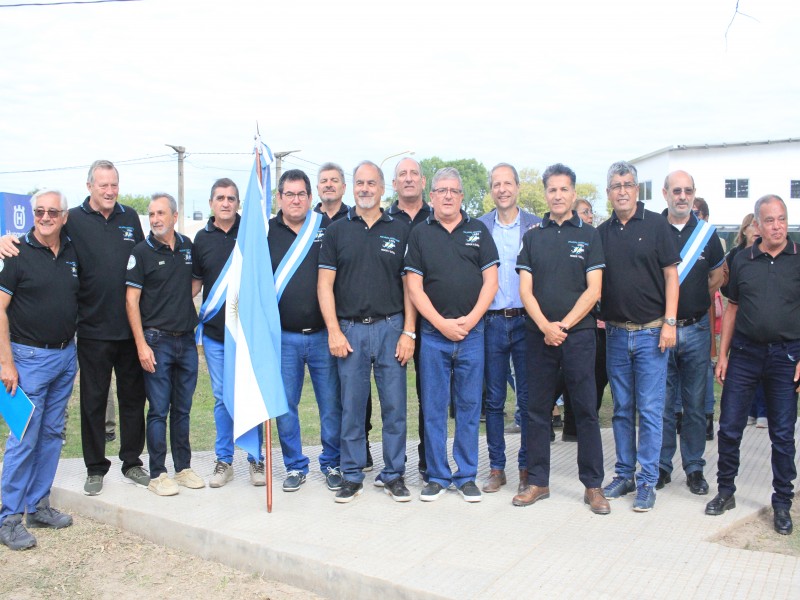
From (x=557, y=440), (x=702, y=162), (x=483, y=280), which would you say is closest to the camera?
(x=483, y=280)

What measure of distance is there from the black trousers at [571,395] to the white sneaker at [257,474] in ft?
6.70

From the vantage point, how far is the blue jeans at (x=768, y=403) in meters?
4.92

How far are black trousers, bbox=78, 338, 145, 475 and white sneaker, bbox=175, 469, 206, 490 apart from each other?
1.29 ft

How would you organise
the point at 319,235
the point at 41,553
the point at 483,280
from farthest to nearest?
the point at 319,235 → the point at 483,280 → the point at 41,553

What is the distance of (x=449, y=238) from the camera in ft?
17.8

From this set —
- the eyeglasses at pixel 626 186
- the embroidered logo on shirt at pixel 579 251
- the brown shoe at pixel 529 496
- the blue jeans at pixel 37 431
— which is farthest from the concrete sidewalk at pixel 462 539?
the eyeglasses at pixel 626 186

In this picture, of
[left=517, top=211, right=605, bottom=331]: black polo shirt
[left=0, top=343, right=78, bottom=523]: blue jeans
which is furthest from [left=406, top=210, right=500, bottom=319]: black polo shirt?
[left=0, top=343, right=78, bottom=523]: blue jeans

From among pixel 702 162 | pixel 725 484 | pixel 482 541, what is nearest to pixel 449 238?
pixel 482 541

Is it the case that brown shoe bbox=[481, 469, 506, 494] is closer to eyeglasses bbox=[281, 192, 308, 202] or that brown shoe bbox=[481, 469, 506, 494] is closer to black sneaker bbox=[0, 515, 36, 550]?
eyeglasses bbox=[281, 192, 308, 202]

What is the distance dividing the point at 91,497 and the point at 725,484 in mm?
4467

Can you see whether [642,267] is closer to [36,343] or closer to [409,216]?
[409,216]

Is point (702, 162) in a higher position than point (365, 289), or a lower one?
higher

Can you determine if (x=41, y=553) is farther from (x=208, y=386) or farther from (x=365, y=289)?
(x=208, y=386)

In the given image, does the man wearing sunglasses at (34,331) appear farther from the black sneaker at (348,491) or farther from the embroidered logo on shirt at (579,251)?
the embroidered logo on shirt at (579,251)
